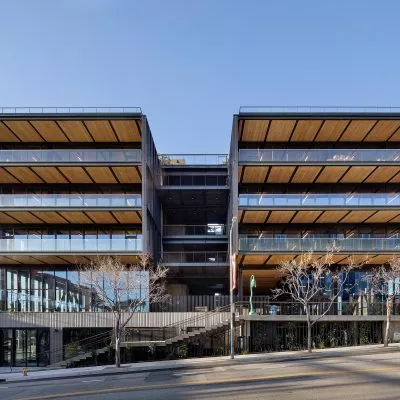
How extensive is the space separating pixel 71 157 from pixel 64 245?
6.55 m

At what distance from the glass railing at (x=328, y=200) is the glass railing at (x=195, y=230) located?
9.00m

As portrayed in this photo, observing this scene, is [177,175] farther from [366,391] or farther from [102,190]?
[366,391]

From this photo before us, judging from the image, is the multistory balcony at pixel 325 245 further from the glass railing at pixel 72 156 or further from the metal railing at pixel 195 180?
the glass railing at pixel 72 156

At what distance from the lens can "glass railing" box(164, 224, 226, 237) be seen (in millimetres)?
46303

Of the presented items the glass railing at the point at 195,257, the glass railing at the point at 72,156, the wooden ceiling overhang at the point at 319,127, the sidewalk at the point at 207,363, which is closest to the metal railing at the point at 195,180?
the wooden ceiling overhang at the point at 319,127

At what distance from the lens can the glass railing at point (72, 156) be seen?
A: 120 feet

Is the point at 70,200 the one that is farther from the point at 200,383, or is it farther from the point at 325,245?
the point at 200,383

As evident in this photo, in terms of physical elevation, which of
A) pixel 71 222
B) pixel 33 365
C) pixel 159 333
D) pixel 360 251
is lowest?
pixel 33 365

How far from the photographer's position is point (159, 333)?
3347cm

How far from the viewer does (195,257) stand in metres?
41.5

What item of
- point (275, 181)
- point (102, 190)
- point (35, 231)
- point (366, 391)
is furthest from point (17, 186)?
point (366, 391)

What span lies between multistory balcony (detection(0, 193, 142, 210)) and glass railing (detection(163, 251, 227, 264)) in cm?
713

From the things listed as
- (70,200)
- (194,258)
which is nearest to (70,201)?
(70,200)

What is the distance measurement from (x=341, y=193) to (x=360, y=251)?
5.70 metres
